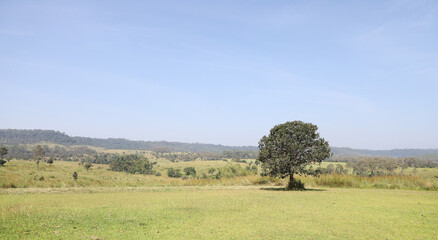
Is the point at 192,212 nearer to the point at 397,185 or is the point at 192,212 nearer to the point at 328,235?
the point at 328,235

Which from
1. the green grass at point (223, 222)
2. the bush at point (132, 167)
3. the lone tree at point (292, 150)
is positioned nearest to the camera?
the green grass at point (223, 222)

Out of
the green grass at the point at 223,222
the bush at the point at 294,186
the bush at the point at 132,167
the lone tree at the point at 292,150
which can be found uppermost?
the lone tree at the point at 292,150

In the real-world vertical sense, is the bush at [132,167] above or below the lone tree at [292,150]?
below

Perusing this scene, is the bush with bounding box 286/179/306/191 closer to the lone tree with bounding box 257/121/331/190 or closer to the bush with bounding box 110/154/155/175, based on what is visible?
the lone tree with bounding box 257/121/331/190

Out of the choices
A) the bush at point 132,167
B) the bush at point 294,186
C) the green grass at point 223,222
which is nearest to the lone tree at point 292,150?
the bush at point 294,186

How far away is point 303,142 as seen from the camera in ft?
79.2

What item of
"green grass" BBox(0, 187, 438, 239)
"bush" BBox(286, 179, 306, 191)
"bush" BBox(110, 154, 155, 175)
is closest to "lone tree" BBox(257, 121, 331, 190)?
"bush" BBox(286, 179, 306, 191)

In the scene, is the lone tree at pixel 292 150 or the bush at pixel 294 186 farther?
the bush at pixel 294 186

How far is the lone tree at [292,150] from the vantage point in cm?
2367

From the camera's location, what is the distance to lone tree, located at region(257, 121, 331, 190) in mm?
23672

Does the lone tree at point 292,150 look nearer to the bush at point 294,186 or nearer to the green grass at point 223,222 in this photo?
the bush at point 294,186

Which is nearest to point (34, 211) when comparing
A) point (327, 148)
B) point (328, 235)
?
point (328, 235)

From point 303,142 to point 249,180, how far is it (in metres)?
11.4

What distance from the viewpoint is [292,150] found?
947 inches
